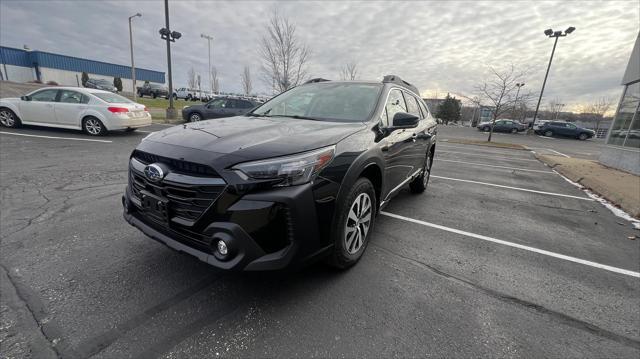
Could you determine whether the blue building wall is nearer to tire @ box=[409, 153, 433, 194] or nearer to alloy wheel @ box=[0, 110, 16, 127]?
alloy wheel @ box=[0, 110, 16, 127]

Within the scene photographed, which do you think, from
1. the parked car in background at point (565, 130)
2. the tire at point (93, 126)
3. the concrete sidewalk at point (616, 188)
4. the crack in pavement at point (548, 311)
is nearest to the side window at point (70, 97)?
the tire at point (93, 126)

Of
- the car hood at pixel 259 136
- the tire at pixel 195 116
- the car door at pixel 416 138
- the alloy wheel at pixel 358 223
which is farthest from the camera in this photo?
the tire at pixel 195 116

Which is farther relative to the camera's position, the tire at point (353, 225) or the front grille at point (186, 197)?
the tire at point (353, 225)

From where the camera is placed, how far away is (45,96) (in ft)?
30.8

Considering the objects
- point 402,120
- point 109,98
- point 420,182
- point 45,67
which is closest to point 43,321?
point 402,120

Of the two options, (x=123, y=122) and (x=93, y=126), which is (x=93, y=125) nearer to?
(x=93, y=126)

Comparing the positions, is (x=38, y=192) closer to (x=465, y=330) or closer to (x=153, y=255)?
(x=153, y=255)

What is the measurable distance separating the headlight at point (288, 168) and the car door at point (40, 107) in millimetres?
11304

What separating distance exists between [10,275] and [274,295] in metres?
2.19

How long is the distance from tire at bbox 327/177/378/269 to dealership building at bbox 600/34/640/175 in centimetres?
1106

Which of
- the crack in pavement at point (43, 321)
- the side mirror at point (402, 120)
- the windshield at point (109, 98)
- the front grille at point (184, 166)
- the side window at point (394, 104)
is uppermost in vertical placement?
the side window at point (394, 104)

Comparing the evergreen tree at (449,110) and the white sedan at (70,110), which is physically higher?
the evergreen tree at (449,110)

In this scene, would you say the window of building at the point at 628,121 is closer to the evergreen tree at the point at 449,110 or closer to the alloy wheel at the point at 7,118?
the alloy wheel at the point at 7,118

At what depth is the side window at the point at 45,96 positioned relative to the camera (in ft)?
30.6
